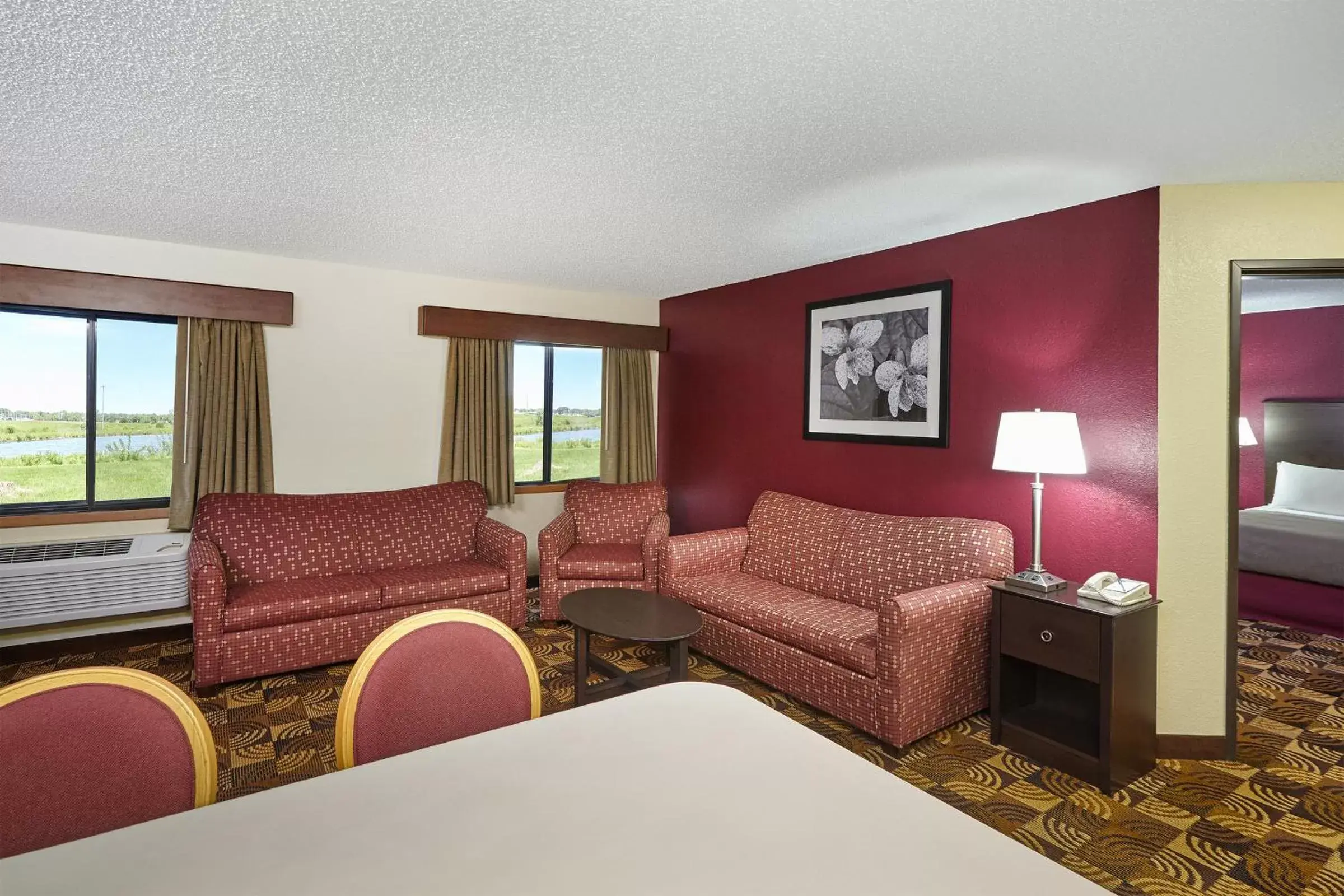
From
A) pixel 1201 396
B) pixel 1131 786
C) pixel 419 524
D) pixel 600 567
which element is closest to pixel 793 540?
pixel 600 567

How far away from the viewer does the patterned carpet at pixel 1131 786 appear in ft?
7.04

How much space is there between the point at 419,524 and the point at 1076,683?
383 centimetres

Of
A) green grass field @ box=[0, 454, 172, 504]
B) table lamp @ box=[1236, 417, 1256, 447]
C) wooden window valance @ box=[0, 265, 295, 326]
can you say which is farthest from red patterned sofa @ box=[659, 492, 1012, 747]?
table lamp @ box=[1236, 417, 1256, 447]

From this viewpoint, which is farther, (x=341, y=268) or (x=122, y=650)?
(x=341, y=268)

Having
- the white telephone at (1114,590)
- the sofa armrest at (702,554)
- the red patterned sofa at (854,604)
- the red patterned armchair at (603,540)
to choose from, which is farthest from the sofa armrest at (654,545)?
the white telephone at (1114,590)

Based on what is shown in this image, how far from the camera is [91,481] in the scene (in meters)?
4.03

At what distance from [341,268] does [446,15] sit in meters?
3.35

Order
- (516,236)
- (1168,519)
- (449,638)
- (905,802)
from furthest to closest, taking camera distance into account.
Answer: (516,236) → (1168,519) → (449,638) → (905,802)

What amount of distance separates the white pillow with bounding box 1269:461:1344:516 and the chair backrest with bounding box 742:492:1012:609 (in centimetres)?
356

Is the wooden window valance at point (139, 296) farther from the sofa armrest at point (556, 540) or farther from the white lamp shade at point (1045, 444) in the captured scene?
the white lamp shade at point (1045, 444)

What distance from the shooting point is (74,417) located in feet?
13.1

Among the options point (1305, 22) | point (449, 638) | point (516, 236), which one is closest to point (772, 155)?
point (1305, 22)

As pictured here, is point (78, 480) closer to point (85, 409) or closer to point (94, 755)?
point (85, 409)

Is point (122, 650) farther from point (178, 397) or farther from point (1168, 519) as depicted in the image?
point (1168, 519)
